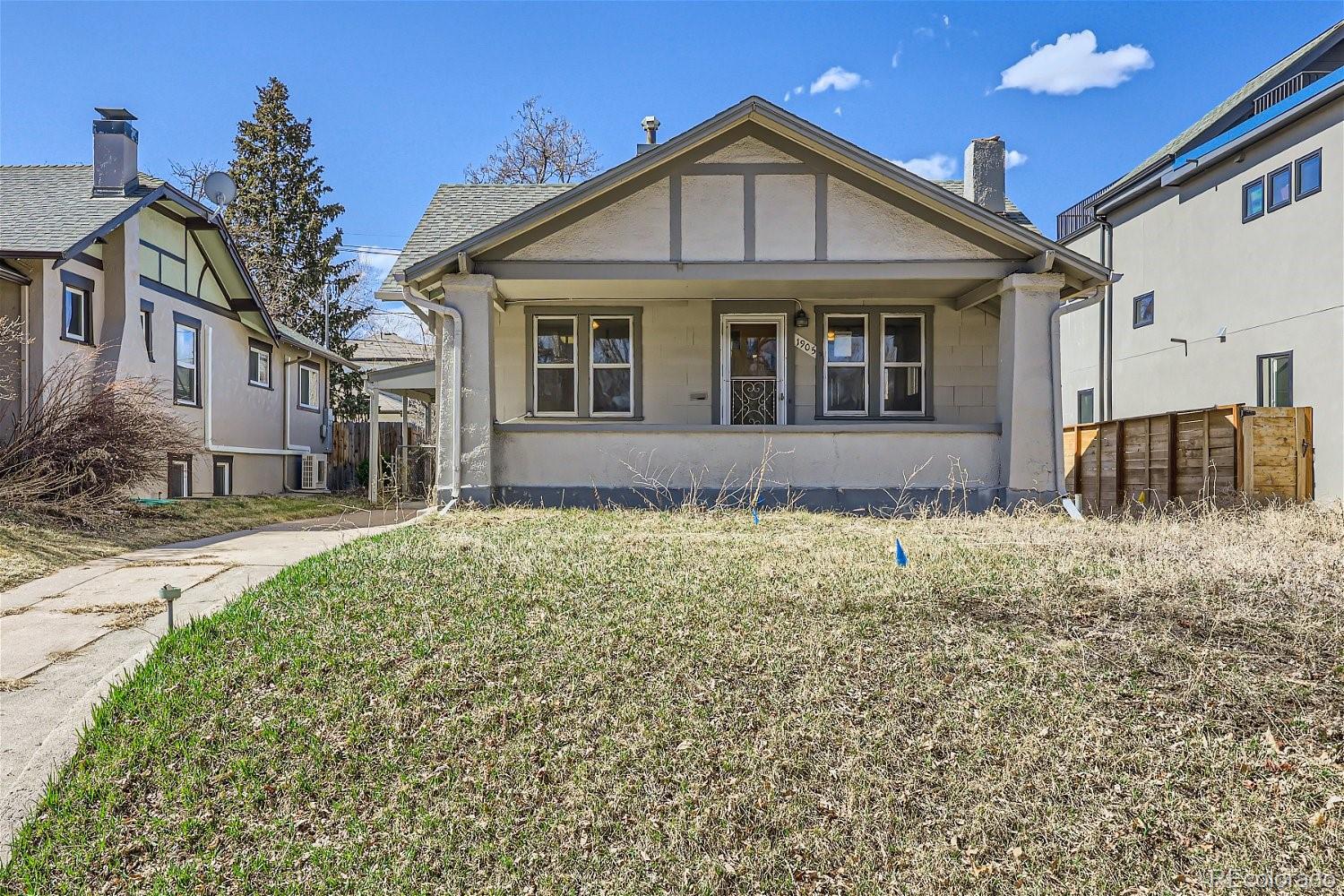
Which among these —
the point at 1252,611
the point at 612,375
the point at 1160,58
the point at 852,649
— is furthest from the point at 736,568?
the point at 1160,58

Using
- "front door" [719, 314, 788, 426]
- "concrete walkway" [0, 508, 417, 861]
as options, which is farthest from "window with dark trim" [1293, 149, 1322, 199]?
"concrete walkway" [0, 508, 417, 861]

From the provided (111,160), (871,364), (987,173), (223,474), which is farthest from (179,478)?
(987,173)

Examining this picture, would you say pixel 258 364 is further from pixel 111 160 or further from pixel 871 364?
pixel 871 364

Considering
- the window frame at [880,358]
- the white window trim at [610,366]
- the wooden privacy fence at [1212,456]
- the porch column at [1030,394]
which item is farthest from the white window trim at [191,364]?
the wooden privacy fence at [1212,456]

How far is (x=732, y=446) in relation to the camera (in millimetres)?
10125

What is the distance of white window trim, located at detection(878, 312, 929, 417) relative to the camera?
12023 millimetres

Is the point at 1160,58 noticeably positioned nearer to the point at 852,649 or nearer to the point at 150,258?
the point at 852,649

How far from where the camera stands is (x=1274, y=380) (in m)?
12.9

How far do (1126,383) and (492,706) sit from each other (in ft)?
54.7

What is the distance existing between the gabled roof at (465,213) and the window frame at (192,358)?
5685 millimetres

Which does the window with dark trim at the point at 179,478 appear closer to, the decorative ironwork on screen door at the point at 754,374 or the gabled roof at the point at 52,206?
the gabled roof at the point at 52,206

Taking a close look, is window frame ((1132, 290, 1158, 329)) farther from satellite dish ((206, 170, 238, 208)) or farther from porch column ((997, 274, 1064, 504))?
satellite dish ((206, 170, 238, 208))

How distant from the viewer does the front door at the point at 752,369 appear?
12.0 metres

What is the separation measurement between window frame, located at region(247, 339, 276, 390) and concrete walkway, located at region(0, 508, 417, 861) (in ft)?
33.0
